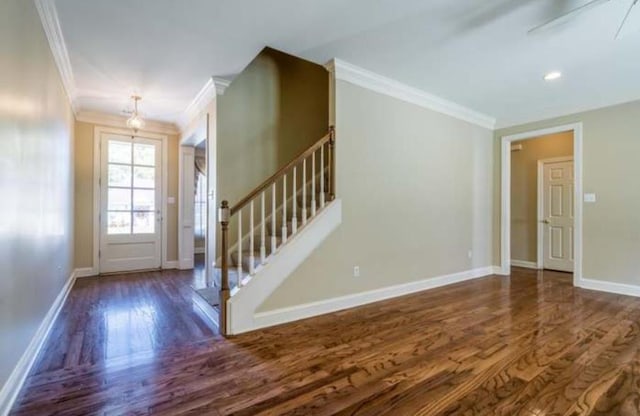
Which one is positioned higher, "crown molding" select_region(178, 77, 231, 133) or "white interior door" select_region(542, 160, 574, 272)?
"crown molding" select_region(178, 77, 231, 133)

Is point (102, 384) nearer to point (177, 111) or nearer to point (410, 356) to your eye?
point (410, 356)

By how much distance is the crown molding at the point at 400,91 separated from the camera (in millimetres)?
3580

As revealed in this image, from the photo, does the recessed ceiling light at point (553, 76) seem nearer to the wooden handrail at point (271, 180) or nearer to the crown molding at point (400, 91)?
the crown molding at point (400, 91)

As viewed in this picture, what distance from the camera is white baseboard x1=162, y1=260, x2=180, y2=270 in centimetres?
587

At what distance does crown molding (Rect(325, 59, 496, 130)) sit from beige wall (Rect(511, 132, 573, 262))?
1.55 metres

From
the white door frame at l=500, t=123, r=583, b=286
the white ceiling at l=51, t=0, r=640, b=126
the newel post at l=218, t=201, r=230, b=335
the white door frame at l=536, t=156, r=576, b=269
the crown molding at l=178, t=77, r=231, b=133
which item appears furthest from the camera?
the white door frame at l=536, t=156, r=576, b=269

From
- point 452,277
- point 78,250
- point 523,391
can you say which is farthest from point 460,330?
point 78,250

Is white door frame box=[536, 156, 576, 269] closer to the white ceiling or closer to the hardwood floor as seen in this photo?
the white ceiling

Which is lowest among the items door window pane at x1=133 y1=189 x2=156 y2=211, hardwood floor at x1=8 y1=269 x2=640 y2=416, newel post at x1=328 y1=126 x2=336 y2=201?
hardwood floor at x1=8 y1=269 x2=640 y2=416

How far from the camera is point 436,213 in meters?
4.66

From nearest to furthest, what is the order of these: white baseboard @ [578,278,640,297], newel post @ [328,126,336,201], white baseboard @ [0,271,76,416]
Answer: white baseboard @ [0,271,76,416], newel post @ [328,126,336,201], white baseboard @ [578,278,640,297]

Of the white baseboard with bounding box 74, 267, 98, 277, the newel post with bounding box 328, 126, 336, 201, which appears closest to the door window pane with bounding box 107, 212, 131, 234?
the white baseboard with bounding box 74, 267, 98, 277

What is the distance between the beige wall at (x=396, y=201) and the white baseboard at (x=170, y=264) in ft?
12.0

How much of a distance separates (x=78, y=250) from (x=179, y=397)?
14.8ft
